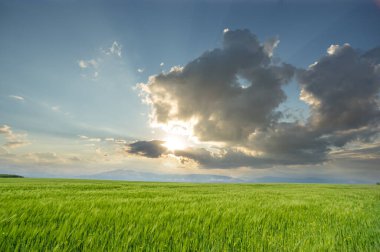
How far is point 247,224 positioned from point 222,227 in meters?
0.56

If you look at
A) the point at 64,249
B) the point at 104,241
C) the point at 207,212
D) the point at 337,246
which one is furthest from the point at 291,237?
the point at 64,249

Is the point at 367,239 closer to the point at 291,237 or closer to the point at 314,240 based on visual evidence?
the point at 314,240

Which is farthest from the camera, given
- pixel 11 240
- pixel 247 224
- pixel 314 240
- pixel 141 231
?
pixel 247 224

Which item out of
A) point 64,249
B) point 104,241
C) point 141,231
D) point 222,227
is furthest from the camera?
point 222,227

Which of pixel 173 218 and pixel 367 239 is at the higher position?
pixel 173 218

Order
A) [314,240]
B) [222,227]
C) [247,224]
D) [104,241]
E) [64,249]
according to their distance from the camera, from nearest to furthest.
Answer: [64,249], [104,241], [314,240], [222,227], [247,224]

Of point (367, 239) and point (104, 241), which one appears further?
point (367, 239)

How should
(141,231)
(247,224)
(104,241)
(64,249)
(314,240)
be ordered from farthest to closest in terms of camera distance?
1. (247,224)
2. (314,240)
3. (141,231)
4. (104,241)
5. (64,249)

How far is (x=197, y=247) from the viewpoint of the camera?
319cm

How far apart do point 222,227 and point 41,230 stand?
2.67 metres

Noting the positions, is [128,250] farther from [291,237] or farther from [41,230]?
[291,237]

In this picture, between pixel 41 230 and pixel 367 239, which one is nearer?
pixel 41 230

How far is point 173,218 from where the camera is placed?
4469 mm

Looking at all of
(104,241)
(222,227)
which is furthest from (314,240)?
(104,241)
